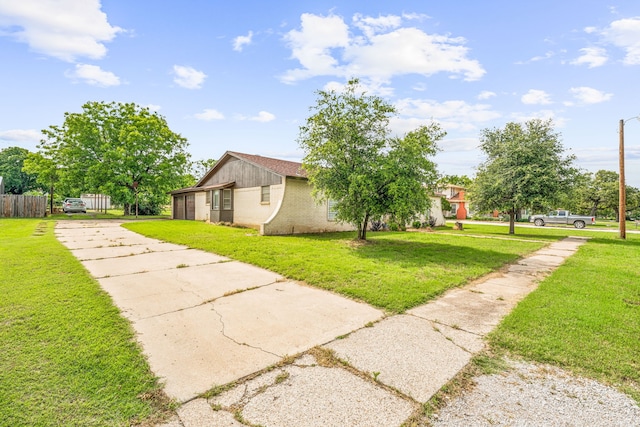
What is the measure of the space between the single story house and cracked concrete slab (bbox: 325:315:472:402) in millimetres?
7670

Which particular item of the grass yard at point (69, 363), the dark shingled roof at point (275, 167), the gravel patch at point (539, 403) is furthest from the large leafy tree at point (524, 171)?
the grass yard at point (69, 363)

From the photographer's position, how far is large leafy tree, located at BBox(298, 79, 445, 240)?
9.08 m

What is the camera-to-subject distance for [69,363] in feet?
8.21

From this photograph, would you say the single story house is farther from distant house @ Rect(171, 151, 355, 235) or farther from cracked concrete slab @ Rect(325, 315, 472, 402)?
cracked concrete slab @ Rect(325, 315, 472, 402)

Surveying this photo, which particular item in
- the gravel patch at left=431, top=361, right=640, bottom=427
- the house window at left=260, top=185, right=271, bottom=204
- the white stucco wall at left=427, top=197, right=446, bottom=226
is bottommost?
the gravel patch at left=431, top=361, right=640, bottom=427

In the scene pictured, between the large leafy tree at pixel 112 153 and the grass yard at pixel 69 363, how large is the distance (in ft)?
82.8

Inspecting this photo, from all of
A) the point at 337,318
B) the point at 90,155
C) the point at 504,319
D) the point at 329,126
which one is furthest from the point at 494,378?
the point at 90,155

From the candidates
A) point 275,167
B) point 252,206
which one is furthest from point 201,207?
point 275,167

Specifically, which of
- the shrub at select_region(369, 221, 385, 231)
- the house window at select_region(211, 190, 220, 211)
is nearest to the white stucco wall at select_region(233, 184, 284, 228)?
the house window at select_region(211, 190, 220, 211)

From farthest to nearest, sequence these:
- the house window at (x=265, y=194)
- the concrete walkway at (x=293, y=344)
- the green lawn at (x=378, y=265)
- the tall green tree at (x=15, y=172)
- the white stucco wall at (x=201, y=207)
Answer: the tall green tree at (x=15, y=172)
the white stucco wall at (x=201, y=207)
the house window at (x=265, y=194)
the green lawn at (x=378, y=265)
the concrete walkway at (x=293, y=344)

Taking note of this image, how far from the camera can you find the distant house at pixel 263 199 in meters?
13.7

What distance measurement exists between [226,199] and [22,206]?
1792cm

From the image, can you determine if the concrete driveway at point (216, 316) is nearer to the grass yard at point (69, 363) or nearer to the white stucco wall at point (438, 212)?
the grass yard at point (69, 363)

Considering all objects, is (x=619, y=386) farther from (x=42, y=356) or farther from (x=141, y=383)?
(x=42, y=356)
